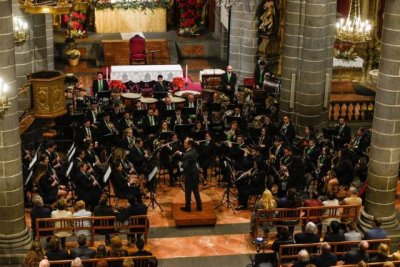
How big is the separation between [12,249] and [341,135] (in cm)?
988

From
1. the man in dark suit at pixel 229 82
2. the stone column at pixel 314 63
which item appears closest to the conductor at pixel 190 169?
the stone column at pixel 314 63

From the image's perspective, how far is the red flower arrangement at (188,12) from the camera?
36219 mm

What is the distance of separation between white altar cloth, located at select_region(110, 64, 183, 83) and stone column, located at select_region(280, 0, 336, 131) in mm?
6545

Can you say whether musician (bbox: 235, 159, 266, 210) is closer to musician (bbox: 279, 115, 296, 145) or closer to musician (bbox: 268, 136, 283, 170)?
musician (bbox: 268, 136, 283, 170)

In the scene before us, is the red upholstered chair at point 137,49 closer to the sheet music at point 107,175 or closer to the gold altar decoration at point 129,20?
the gold altar decoration at point 129,20

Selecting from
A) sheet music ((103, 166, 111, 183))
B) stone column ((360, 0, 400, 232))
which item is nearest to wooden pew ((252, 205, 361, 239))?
stone column ((360, 0, 400, 232))

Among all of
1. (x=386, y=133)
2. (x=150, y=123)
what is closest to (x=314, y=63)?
(x=150, y=123)

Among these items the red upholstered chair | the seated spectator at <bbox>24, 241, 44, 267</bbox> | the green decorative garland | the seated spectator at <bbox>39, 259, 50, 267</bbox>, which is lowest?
the seated spectator at <bbox>24, 241, 44, 267</bbox>

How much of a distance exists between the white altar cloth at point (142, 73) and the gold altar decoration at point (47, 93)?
7.70 metres

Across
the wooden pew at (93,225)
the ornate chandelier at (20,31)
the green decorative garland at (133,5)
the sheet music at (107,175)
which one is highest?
the ornate chandelier at (20,31)

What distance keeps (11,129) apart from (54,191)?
10.1ft

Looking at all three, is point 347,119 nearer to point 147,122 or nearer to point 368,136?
point 368,136

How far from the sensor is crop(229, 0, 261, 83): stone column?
2861 cm

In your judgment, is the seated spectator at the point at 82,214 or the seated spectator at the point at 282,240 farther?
the seated spectator at the point at 82,214
